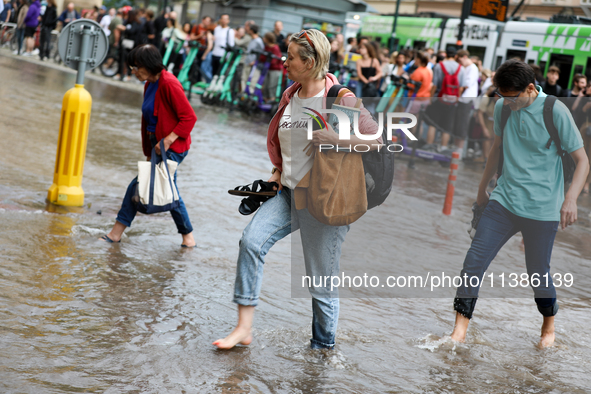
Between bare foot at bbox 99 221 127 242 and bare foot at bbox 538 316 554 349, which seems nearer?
bare foot at bbox 538 316 554 349

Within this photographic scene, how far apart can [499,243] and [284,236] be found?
1.50m

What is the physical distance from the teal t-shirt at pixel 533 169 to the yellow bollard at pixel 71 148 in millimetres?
4029

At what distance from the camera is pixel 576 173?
431 cm

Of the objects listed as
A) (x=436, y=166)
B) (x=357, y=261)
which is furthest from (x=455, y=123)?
(x=357, y=261)

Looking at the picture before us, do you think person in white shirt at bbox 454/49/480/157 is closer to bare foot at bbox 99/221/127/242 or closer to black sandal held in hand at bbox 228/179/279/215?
bare foot at bbox 99/221/127/242

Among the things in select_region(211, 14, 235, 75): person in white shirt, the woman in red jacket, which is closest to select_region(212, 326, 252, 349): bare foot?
the woman in red jacket

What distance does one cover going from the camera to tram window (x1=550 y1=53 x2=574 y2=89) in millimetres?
17891

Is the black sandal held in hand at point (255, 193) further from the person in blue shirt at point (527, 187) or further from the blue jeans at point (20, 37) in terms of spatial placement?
the blue jeans at point (20, 37)

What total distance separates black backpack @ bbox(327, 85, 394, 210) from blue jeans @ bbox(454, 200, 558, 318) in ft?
3.32

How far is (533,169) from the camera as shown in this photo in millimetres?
4348

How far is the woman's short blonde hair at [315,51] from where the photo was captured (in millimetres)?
3645

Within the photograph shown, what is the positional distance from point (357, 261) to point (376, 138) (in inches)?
54.4

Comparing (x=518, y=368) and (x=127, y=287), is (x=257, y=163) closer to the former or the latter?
(x=127, y=287)

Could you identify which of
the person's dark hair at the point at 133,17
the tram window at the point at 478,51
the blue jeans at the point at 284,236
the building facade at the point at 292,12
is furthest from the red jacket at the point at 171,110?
the building facade at the point at 292,12
